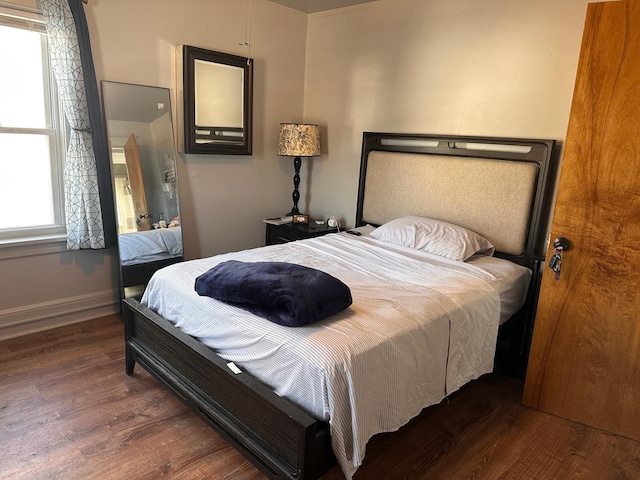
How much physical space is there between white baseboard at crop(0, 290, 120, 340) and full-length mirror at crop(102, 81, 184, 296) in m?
0.26

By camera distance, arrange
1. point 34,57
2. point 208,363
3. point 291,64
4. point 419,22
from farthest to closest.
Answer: point 291,64, point 419,22, point 34,57, point 208,363

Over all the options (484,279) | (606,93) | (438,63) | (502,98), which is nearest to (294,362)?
(484,279)

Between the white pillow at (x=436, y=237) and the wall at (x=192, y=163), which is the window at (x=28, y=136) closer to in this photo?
the wall at (x=192, y=163)

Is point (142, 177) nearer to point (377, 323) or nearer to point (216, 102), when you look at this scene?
point (216, 102)

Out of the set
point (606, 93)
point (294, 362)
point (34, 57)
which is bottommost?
point (294, 362)

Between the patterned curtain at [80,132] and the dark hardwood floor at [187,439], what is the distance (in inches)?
34.9

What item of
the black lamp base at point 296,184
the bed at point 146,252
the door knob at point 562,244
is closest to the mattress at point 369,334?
the door knob at point 562,244

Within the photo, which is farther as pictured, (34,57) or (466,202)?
(466,202)

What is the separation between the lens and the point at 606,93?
2.00 m

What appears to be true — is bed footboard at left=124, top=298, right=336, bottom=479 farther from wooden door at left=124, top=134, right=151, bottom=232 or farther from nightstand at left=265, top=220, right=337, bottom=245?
nightstand at left=265, top=220, right=337, bottom=245

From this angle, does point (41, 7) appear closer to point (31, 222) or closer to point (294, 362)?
point (31, 222)

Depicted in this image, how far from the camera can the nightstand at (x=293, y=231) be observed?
11.8 ft

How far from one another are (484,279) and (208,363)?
1464 mm

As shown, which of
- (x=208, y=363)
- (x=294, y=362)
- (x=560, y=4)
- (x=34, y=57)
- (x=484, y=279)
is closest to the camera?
(x=294, y=362)
